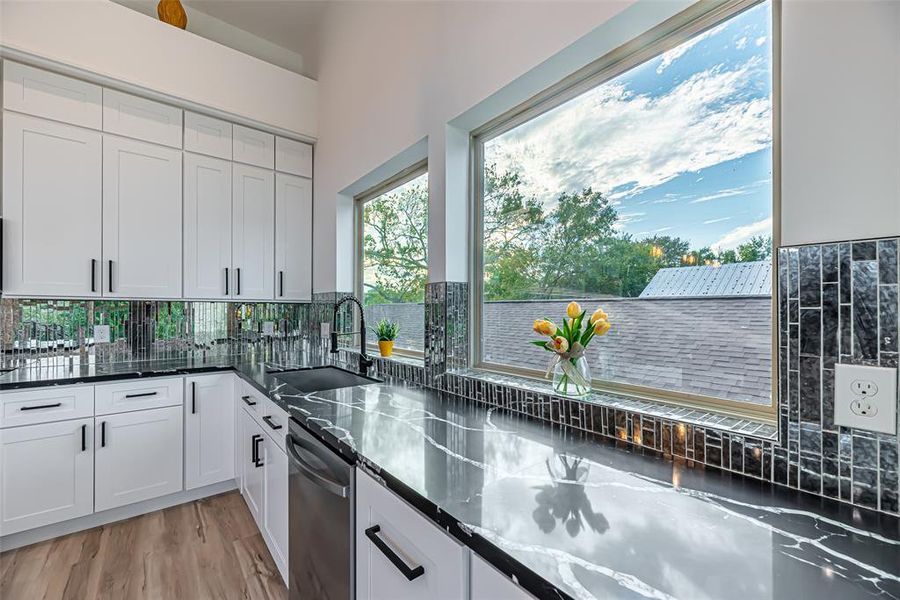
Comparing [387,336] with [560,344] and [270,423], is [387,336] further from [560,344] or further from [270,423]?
[560,344]

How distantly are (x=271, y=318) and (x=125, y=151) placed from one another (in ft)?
4.80

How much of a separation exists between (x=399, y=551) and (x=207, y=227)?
276 cm

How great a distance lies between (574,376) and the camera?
4.19 ft

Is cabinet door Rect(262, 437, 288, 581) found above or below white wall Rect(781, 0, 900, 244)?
below

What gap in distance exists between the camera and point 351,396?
1.68 m

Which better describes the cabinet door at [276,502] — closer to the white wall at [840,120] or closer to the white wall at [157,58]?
the white wall at [840,120]

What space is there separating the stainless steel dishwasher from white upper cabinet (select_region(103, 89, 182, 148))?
2.34 m

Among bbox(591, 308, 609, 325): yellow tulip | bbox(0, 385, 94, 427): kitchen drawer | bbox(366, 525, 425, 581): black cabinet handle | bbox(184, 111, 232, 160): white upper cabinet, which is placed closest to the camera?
bbox(366, 525, 425, 581): black cabinet handle

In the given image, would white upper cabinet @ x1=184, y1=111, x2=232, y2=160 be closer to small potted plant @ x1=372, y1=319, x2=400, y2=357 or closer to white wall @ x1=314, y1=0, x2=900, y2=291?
white wall @ x1=314, y1=0, x2=900, y2=291

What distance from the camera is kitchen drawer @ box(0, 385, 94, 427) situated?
6.47ft

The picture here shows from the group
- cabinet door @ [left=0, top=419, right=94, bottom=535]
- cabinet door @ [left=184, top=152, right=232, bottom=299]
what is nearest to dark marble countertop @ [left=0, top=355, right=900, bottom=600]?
cabinet door @ [left=0, top=419, right=94, bottom=535]

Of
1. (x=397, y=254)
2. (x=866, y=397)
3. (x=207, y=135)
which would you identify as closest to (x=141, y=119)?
(x=207, y=135)

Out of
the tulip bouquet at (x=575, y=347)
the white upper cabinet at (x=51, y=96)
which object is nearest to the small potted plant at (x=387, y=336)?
the tulip bouquet at (x=575, y=347)

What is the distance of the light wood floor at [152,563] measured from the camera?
1724mm
